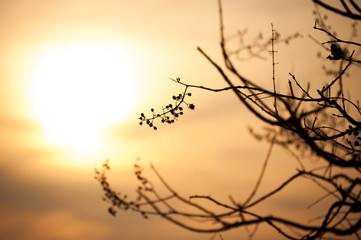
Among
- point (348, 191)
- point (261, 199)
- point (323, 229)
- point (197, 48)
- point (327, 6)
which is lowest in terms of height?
point (323, 229)

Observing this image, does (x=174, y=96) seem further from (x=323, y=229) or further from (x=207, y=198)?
(x=323, y=229)

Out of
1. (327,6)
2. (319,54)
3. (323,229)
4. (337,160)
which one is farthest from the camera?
(319,54)

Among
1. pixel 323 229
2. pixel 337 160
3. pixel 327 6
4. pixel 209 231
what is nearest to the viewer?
pixel 327 6

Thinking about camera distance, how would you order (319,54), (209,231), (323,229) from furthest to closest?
(319,54) → (209,231) → (323,229)

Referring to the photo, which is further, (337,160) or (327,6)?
(337,160)

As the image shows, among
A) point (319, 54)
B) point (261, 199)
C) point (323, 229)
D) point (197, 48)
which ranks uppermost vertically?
point (319, 54)

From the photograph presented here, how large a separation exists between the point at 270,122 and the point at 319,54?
2.93 meters

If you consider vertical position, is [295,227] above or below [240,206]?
below

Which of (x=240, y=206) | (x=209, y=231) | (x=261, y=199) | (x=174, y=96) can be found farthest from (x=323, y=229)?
(x=174, y=96)

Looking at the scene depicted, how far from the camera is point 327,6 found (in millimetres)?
2537

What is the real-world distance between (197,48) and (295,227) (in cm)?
176

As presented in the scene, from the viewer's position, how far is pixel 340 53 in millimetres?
2621

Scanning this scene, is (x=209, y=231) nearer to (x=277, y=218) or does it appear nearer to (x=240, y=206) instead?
(x=240, y=206)

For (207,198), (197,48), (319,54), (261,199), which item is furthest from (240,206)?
(319,54)
